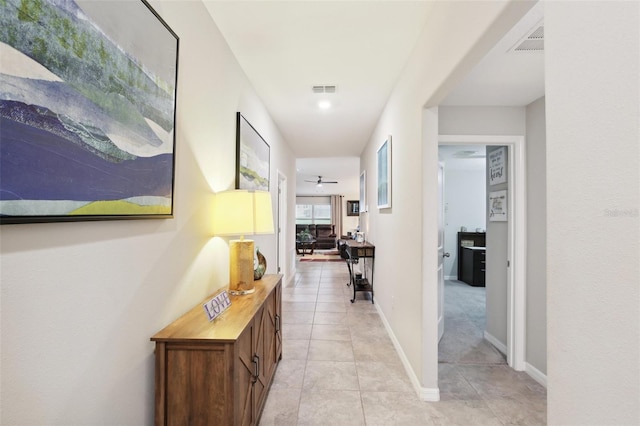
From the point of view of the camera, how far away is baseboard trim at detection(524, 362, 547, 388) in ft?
7.72

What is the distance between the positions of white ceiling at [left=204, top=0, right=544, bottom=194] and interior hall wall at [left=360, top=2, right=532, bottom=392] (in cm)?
20

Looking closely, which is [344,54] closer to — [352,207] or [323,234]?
[323,234]

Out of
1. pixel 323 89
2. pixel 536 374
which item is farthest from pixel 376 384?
pixel 323 89

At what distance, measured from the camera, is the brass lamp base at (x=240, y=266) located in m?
1.92

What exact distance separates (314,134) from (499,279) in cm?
332

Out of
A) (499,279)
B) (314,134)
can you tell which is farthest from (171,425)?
(314,134)

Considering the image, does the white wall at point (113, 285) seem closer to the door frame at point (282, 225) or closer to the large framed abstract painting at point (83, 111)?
the large framed abstract painting at point (83, 111)

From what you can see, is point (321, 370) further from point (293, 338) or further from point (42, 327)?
point (42, 327)

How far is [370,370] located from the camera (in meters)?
2.49

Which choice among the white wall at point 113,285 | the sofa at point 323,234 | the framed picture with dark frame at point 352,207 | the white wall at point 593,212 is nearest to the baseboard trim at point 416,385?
the white wall at point 593,212

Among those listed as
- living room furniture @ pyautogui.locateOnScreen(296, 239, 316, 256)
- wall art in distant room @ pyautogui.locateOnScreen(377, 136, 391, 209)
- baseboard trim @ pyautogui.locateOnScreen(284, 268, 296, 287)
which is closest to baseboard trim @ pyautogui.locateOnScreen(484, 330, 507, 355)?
wall art in distant room @ pyautogui.locateOnScreen(377, 136, 391, 209)

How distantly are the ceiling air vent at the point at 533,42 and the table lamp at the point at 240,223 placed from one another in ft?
6.30

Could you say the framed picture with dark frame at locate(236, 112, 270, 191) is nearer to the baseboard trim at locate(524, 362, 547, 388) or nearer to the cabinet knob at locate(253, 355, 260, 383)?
the cabinet knob at locate(253, 355, 260, 383)

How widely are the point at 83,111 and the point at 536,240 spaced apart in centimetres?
313
